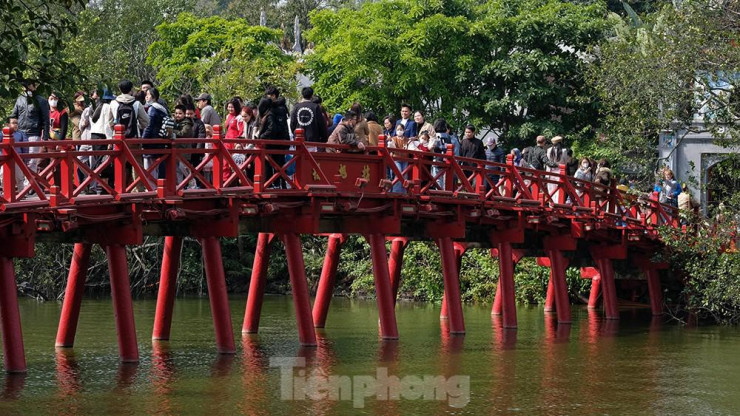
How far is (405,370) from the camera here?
26.1 m

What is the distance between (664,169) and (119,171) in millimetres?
18946

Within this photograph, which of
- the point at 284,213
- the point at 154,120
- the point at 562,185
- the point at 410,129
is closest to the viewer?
the point at 154,120

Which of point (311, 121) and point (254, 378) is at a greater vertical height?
point (311, 121)

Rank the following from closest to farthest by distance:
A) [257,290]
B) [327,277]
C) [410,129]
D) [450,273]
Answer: [450,273]
[257,290]
[410,129]
[327,277]

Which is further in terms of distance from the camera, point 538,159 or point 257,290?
point 538,159

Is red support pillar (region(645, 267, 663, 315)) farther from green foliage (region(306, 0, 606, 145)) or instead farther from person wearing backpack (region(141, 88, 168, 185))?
person wearing backpack (region(141, 88, 168, 185))

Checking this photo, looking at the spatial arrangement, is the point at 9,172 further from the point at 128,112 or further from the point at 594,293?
the point at 594,293

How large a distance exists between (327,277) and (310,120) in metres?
6.67

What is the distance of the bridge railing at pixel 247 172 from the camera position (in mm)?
23062

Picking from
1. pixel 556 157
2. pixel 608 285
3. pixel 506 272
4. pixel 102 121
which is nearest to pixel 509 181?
pixel 506 272

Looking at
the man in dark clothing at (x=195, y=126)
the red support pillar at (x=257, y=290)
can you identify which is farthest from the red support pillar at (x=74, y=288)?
the red support pillar at (x=257, y=290)

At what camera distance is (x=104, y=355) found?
91.8 feet

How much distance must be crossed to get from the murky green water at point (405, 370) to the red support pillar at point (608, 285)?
3.67 feet

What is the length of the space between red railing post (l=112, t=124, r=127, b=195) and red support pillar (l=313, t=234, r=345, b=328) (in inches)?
394
